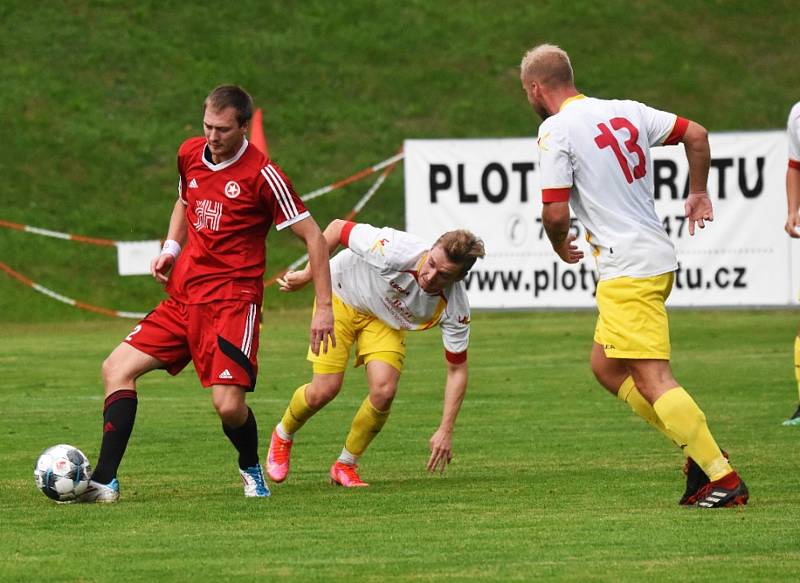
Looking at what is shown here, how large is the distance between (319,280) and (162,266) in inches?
34.4

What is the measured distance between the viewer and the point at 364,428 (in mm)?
9516

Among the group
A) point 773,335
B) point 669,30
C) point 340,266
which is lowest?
point 773,335

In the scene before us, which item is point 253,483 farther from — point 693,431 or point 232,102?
point 693,431

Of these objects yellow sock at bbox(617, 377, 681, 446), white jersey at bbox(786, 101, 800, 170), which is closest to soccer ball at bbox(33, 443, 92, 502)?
yellow sock at bbox(617, 377, 681, 446)

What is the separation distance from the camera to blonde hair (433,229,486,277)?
8805 millimetres

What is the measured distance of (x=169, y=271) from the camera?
28.8ft

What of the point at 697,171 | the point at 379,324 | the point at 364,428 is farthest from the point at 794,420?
the point at 697,171

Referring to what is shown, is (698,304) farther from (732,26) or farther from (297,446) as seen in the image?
(732,26)

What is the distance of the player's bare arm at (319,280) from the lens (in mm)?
8109

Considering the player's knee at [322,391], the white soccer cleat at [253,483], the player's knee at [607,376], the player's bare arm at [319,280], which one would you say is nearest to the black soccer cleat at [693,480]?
the player's knee at [607,376]

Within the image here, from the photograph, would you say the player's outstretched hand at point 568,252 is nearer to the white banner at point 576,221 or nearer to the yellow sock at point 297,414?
the yellow sock at point 297,414

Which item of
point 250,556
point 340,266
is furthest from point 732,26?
point 250,556

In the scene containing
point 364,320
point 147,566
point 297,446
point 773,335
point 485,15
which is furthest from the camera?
point 485,15

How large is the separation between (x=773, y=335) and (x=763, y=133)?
2.93 m
